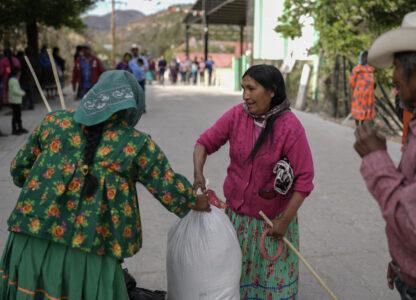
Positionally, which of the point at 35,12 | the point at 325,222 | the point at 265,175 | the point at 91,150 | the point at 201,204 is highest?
the point at 35,12

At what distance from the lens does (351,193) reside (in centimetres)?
537

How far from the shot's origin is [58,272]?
180 cm

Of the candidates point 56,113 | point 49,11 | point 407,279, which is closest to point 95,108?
point 56,113

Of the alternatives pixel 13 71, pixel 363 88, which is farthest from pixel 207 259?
pixel 13 71

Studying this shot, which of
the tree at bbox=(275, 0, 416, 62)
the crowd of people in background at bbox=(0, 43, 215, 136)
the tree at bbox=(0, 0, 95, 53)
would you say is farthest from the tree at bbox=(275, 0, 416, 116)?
the tree at bbox=(0, 0, 95, 53)

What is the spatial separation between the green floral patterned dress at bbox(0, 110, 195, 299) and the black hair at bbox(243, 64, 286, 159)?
579mm

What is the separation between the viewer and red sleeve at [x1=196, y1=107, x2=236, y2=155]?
7.88 feet

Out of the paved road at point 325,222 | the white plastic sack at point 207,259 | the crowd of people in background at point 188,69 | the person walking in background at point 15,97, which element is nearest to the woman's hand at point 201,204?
the white plastic sack at point 207,259

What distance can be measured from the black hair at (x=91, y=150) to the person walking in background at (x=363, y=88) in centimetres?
726

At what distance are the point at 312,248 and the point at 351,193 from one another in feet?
5.92

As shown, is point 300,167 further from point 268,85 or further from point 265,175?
point 268,85

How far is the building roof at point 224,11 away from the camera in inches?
904

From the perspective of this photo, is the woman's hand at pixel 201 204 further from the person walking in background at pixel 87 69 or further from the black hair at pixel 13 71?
the person walking in background at pixel 87 69

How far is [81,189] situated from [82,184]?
2cm
